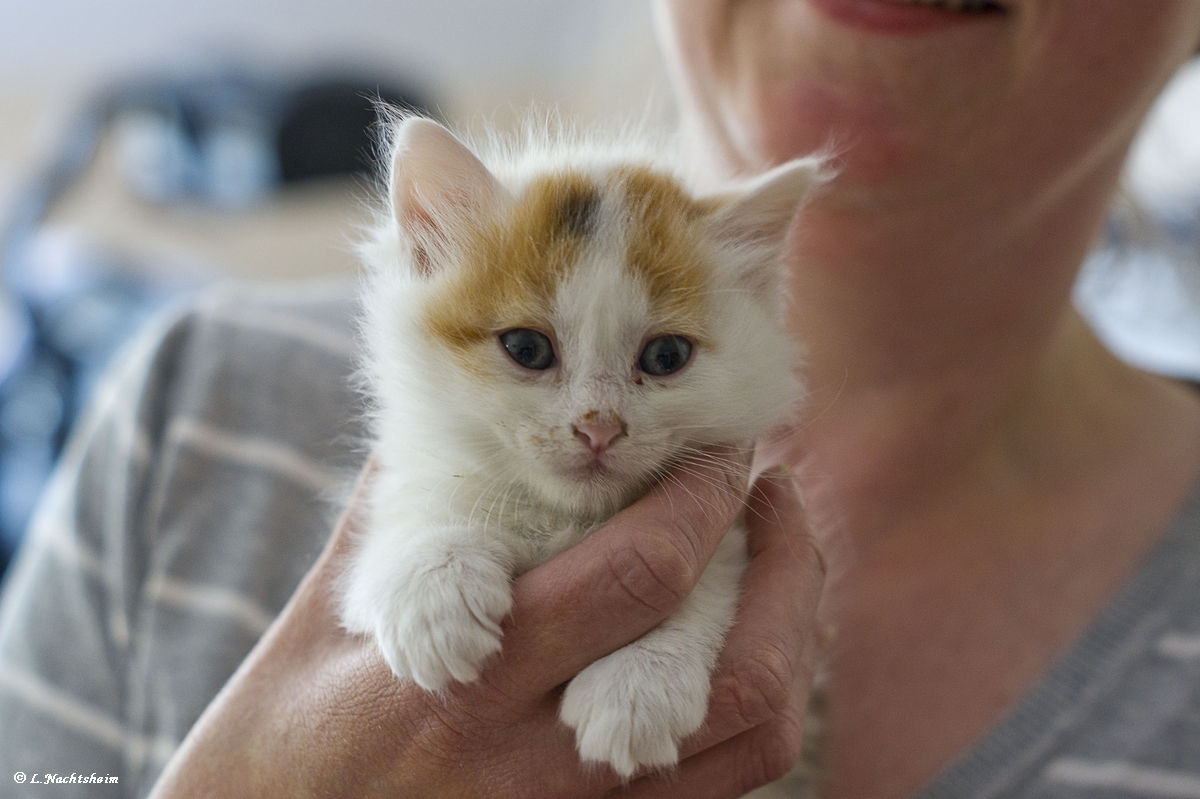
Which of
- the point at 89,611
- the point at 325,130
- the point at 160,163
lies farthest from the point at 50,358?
the point at 325,130

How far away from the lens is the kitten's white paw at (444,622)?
790 mm

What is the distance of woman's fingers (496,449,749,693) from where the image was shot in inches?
31.9

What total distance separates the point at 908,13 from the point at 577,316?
2.09 feet

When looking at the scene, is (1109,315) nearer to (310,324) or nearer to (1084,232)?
(1084,232)

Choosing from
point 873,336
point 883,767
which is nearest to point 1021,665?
point 883,767

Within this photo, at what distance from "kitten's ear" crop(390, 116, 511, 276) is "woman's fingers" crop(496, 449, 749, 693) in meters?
0.39

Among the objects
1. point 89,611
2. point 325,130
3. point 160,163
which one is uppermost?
point 325,130

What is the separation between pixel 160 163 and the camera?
11.9 ft

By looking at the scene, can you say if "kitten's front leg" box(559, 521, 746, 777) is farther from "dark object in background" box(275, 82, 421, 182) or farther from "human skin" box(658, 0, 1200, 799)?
"dark object in background" box(275, 82, 421, 182)

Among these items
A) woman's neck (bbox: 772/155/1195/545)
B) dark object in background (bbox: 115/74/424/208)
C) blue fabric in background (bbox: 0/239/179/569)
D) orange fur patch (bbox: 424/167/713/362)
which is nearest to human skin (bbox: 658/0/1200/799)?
woman's neck (bbox: 772/155/1195/545)

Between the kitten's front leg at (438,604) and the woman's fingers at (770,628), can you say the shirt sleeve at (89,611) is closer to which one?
the kitten's front leg at (438,604)

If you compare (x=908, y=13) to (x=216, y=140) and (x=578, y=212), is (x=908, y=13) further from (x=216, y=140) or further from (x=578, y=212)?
(x=216, y=140)

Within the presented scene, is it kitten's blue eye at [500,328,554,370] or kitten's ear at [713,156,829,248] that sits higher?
kitten's ear at [713,156,829,248]

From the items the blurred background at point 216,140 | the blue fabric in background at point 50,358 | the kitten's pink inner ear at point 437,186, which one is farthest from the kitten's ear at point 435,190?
the blue fabric in background at point 50,358
